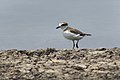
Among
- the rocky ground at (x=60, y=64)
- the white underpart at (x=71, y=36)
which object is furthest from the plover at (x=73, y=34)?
the rocky ground at (x=60, y=64)

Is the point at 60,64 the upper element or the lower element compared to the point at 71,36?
lower

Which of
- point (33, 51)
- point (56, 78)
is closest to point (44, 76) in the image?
point (56, 78)

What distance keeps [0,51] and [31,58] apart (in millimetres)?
2012

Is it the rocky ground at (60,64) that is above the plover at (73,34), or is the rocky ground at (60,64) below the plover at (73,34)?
below

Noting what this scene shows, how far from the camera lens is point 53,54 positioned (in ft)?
45.3

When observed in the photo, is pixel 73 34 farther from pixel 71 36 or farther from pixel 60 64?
pixel 60 64

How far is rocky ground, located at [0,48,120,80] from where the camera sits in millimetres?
11324

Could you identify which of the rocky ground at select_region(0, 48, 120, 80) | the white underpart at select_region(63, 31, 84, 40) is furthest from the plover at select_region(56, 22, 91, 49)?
the rocky ground at select_region(0, 48, 120, 80)

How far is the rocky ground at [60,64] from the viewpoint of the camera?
37.2ft

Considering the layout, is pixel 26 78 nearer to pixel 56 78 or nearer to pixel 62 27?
pixel 56 78

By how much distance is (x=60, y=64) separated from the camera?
Result: 40.4 ft

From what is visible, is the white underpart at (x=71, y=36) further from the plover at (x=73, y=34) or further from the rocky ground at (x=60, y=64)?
the rocky ground at (x=60, y=64)

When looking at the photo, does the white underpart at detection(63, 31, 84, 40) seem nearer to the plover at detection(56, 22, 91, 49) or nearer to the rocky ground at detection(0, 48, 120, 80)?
the plover at detection(56, 22, 91, 49)

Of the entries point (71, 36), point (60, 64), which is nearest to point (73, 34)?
point (71, 36)
